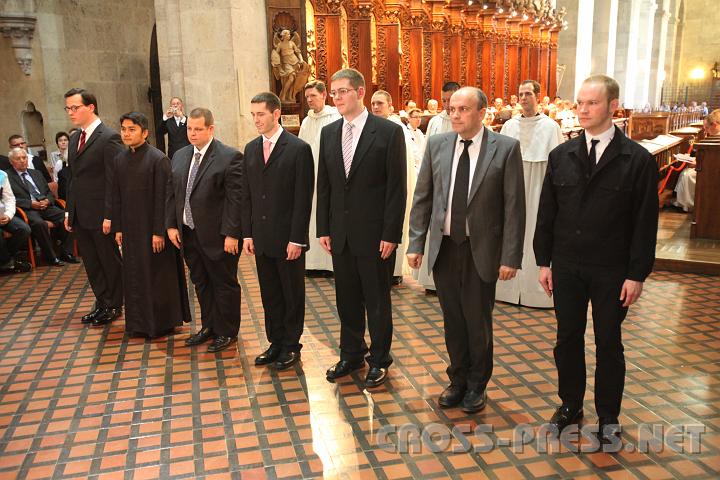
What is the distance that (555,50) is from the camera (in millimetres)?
21250

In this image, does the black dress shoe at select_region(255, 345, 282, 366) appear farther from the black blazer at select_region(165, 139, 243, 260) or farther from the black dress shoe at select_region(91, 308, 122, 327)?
the black dress shoe at select_region(91, 308, 122, 327)

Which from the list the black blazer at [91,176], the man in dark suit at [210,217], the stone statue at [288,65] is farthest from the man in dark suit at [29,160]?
the man in dark suit at [210,217]

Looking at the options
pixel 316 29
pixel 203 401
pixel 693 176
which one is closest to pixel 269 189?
pixel 203 401

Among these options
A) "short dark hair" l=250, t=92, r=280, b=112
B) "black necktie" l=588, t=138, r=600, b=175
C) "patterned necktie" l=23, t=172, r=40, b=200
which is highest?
"short dark hair" l=250, t=92, r=280, b=112

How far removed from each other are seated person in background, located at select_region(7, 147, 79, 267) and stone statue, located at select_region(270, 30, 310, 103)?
3.29 meters

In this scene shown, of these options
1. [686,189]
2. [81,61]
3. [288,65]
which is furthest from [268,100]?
[81,61]

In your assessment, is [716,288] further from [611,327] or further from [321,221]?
[321,221]

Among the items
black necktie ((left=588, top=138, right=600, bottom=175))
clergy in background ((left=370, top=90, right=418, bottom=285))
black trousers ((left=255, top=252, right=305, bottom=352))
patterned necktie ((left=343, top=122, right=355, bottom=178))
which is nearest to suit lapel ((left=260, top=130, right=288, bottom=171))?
patterned necktie ((left=343, top=122, right=355, bottom=178))

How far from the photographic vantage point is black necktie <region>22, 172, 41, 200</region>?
24.7 feet

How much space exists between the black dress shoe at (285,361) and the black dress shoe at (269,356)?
51mm

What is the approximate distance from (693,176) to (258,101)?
7.17 m

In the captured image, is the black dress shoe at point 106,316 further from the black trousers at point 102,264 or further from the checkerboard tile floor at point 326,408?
the checkerboard tile floor at point 326,408

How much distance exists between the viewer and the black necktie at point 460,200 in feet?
11.1

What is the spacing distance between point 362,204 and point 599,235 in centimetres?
131
